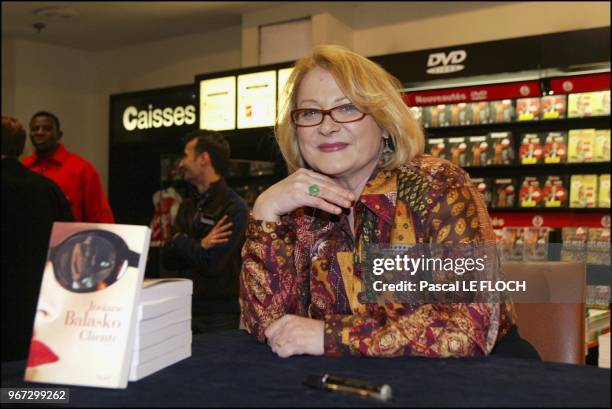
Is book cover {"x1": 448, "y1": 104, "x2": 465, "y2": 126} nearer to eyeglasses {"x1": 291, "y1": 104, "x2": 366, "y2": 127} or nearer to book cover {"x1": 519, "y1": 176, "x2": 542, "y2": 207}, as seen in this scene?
book cover {"x1": 519, "y1": 176, "x2": 542, "y2": 207}

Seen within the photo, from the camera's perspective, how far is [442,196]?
4.71 feet

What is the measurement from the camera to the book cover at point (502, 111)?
5.39 m

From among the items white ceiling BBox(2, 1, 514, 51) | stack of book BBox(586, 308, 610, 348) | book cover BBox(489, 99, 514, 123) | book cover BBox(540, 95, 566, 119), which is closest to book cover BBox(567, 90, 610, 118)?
book cover BBox(540, 95, 566, 119)

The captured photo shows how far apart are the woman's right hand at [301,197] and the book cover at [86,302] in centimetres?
51

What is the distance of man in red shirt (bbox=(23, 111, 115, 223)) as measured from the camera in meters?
4.35

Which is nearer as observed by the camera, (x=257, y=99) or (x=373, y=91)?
(x=373, y=91)

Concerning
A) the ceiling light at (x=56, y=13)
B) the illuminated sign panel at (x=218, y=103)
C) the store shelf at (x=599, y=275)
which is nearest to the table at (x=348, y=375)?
the store shelf at (x=599, y=275)

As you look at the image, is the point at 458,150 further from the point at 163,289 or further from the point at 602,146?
the point at 163,289

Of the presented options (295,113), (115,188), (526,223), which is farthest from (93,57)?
(295,113)

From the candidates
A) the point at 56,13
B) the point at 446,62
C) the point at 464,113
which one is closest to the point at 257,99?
the point at 446,62

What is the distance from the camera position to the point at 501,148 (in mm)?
5445

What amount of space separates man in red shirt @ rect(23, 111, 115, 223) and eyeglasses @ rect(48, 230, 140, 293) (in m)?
3.47

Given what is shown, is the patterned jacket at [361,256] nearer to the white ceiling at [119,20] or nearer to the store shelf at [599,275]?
the store shelf at [599,275]

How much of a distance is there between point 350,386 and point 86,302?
421mm
